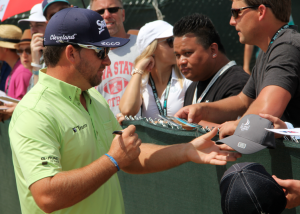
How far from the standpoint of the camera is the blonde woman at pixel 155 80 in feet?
13.1

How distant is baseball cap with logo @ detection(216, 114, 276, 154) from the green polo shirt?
89cm

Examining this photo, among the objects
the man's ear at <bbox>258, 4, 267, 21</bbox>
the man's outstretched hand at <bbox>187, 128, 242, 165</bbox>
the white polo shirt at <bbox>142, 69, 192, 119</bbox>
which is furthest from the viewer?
the white polo shirt at <bbox>142, 69, 192, 119</bbox>

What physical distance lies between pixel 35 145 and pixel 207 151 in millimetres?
1092

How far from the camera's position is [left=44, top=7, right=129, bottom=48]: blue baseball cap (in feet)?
7.53

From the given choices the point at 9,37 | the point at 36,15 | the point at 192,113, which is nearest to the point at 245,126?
the point at 192,113

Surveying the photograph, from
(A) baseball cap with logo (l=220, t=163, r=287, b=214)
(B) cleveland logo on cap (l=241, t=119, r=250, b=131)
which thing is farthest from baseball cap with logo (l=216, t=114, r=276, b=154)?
(A) baseball cap with logo (l=220, t=163, r=287, b=214)

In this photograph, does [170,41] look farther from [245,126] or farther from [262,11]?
[245,126]

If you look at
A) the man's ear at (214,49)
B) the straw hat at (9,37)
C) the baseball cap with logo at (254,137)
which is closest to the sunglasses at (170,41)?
the man's ear at (214,49)

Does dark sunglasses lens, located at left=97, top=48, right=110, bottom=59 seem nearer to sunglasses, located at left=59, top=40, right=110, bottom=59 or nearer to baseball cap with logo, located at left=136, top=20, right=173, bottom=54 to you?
sunglasses, located at left=59, top=40, right=110, bottom=59

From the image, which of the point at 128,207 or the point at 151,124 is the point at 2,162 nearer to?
the point at 128,207

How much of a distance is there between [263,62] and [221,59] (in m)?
0.99

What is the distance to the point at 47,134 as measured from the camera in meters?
2.05

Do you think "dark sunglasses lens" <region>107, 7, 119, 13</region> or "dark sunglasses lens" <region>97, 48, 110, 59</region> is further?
"dark sunglasses lens" <region>107, 7, 119, 13</region>

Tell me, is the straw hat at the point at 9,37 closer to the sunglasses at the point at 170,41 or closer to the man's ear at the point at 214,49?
the sunglasses at the point at 170,41
